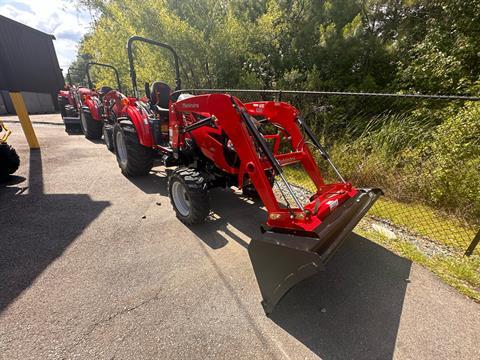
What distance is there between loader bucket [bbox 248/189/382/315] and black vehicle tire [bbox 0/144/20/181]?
5.41m

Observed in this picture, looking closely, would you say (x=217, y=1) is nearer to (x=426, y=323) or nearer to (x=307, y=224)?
(x=307, y=224)

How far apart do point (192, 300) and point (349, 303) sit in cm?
137

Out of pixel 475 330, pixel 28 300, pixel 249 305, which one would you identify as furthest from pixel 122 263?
pixel 475 330

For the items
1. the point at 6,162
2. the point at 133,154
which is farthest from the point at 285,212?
the point at 6,162

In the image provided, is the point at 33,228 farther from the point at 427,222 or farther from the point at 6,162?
the point at 427,222

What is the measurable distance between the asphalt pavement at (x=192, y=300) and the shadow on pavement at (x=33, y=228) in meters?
0.02

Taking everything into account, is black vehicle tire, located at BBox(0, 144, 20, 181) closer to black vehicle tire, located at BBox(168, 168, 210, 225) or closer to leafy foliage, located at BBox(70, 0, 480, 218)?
black vehicle tire, located at BBox(168, 168, 210, 225)

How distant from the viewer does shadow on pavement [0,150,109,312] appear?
7.82 feet

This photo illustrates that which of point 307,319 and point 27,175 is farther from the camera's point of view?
point 27,175

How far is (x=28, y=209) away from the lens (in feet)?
12.0

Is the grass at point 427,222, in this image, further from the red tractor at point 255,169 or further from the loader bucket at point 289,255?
the loader bucket at point 289,255

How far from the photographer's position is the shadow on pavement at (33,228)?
7.82 feet

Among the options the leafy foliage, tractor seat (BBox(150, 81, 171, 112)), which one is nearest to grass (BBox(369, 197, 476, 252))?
the leafy foliage

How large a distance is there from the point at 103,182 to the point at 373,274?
4717 mm
